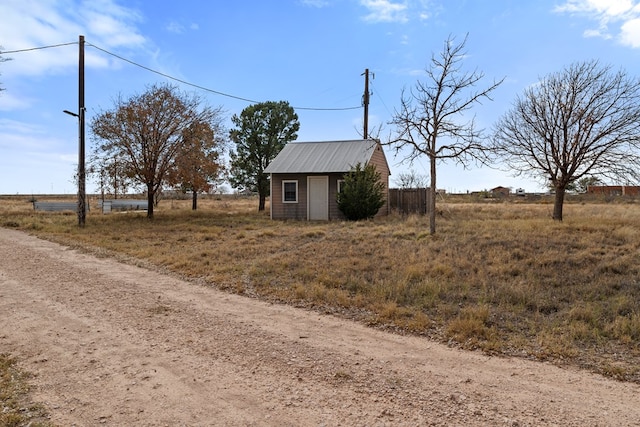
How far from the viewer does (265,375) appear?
388 centimetres

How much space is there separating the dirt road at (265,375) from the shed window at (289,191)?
55.7 ft

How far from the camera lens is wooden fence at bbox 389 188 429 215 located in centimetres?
2366

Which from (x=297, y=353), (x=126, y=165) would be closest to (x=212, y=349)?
(x=297, y=353)

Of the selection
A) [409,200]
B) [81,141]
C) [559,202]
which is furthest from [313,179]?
[559,202]

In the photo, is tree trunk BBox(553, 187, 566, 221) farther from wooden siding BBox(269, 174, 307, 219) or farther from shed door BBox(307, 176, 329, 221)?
wooden siding BBox(269, 174, 307, 219)

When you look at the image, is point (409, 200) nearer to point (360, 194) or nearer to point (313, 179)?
point (360, 194)

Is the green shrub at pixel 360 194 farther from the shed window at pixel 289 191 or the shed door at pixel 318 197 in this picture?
the shed window at pixel 289 191

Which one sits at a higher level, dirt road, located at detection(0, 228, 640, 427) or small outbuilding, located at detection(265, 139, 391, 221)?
small outbuilding, located at detection(265, 139, 391, 221)

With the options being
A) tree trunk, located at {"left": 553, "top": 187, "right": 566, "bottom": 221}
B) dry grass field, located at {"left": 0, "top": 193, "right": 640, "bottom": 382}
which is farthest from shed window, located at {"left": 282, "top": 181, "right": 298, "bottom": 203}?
tree trunk, located at {"left": 553, "top": 187, "right": 566, "bottom": 221}

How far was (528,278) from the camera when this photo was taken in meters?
7.68

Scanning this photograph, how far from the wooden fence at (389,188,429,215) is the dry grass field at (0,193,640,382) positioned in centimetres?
919

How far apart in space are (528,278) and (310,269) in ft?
13.3

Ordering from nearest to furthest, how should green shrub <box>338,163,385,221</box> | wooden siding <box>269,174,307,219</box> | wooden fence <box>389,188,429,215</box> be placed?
1. green shrub <box>338,163,385,221</box>
2. wooden siding <box>269,174,307,219</box>
3. wooden fence <box>389,188,429,215</box>

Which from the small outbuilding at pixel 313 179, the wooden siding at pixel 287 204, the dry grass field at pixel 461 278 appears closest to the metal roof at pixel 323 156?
the small outbuilding at pixel 313 179
